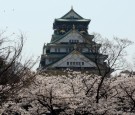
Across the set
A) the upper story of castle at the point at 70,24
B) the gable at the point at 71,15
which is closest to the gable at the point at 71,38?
the upper story of castle at the point at 70,24

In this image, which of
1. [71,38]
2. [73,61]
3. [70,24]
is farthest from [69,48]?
[70,24]

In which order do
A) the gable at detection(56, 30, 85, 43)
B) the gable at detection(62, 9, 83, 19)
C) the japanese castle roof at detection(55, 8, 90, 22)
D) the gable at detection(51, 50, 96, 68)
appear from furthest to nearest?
1. the gable at detection(62, 9, 83, 19)
2. the japanese castle roof at detection(55, 8, 90, 22)
3. the gable at detection(56, 30, 85, 43)
4. the gable at detection(51, 50, 96, 68)

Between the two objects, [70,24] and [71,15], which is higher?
[71,15]

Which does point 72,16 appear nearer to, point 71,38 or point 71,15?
point 71,15

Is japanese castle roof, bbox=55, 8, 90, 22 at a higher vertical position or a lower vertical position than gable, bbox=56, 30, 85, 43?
higher

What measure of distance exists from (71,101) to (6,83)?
425 inches

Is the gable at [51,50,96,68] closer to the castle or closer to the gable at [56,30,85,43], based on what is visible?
the castle

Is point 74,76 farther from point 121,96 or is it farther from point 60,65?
point 60,65

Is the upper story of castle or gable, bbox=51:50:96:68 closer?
gable, bbox=51:50:96:68

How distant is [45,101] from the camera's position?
2092cm

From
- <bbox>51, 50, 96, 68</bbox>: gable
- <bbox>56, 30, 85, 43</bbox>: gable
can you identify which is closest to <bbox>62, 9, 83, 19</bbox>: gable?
<bbox>56, 30, 85, 43</bbox>: gable

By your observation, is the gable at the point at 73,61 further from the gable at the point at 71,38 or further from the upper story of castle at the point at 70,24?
the upper story of castle at the point at 70,24

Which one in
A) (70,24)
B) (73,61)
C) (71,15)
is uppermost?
(71,15)

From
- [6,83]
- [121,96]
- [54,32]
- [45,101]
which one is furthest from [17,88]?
[54,32]
